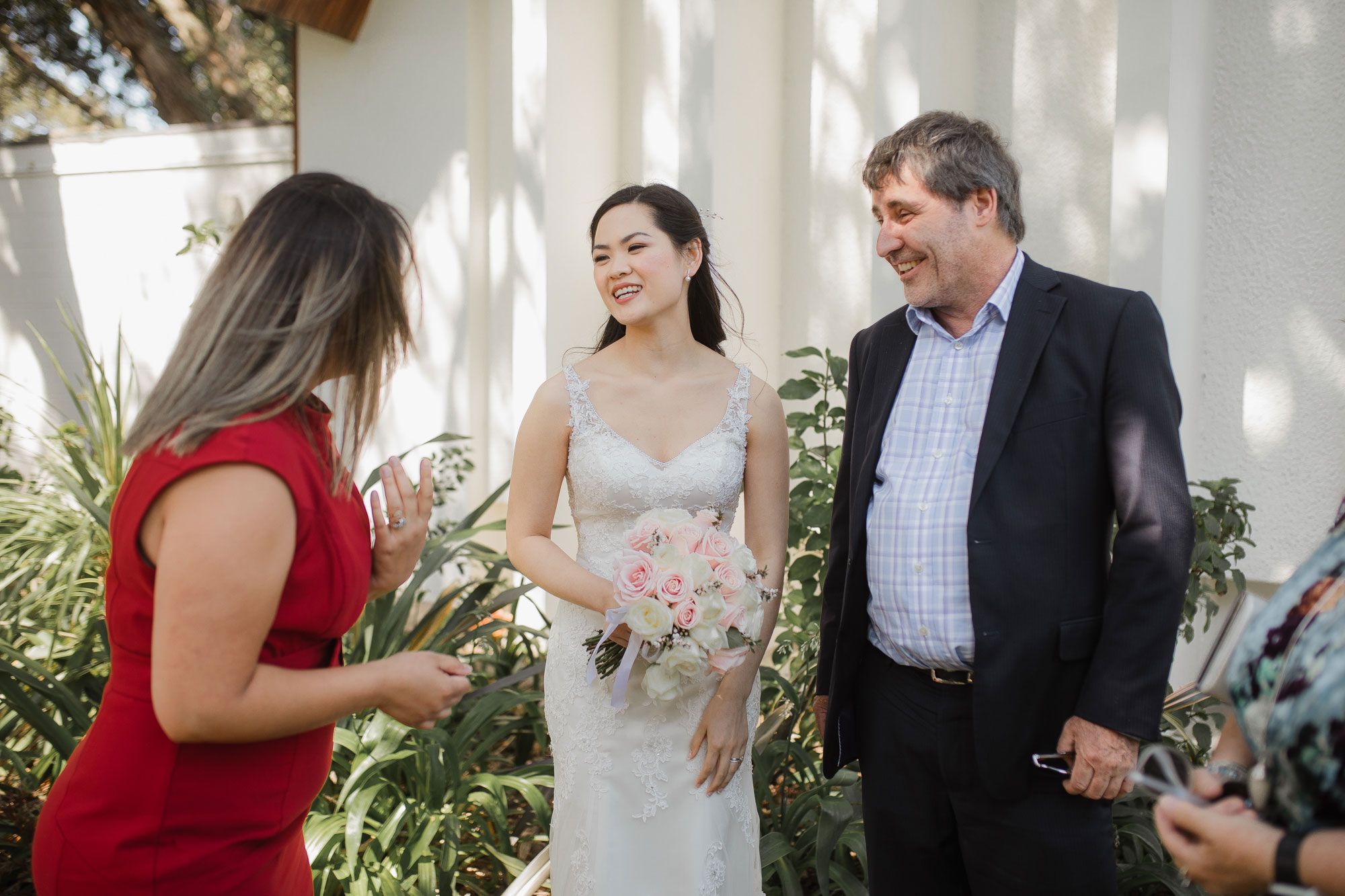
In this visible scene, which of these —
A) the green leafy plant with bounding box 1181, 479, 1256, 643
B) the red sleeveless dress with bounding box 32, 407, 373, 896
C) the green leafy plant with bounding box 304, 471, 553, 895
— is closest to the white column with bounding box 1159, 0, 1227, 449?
the green leafy plant with bounding box 1181, 479, 1256, 643

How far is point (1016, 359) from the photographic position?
Answer: 6.77 ft

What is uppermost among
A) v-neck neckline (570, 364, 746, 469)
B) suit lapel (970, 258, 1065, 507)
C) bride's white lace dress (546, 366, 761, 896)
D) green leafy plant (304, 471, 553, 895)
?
suit lapel (970, 258, 1065, 507)

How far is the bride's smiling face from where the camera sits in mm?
2580

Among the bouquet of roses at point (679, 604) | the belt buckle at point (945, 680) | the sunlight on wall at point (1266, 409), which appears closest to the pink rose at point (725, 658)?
the bouquet of roses at point (679, 604)

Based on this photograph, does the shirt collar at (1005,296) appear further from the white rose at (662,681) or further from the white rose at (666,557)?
the white rose at (662,681)

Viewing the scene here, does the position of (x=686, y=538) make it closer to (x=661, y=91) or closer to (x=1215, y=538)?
(x=1215, y=538)

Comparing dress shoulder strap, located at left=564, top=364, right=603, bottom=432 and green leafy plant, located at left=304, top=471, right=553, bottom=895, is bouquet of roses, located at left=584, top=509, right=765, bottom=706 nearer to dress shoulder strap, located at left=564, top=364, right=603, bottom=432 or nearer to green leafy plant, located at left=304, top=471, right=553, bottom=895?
dress shoulder strap, located at left=564, top=364, right=603, bottom=432

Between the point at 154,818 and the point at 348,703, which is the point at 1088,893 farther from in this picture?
the point at 154,818

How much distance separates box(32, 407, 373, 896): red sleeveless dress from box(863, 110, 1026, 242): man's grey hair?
1.51 m

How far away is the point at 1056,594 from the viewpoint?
1.97 m

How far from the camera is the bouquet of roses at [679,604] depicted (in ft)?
6.77

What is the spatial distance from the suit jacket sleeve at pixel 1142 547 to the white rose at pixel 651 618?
86 centimetres

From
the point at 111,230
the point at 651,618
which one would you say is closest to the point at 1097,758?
the point at 651,618

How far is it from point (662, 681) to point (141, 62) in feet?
34.9
